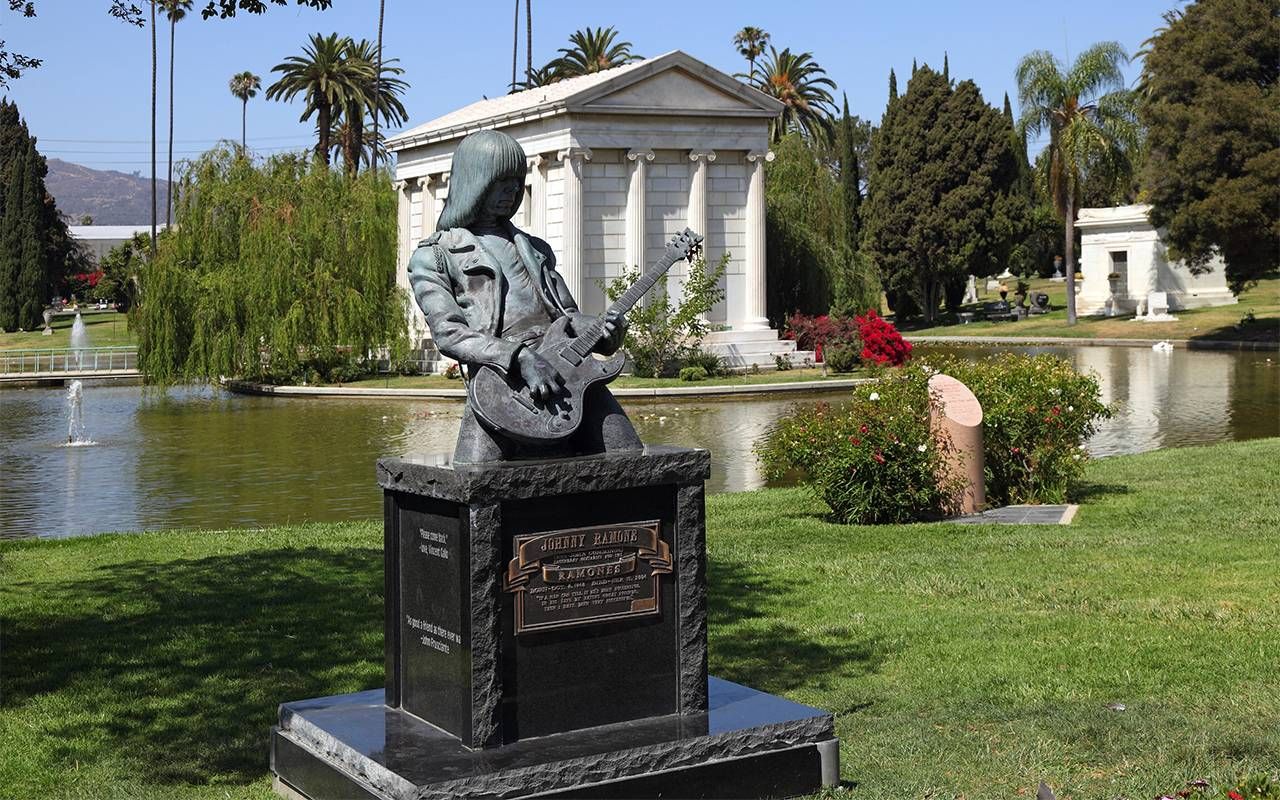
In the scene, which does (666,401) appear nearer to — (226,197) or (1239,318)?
(226,197)

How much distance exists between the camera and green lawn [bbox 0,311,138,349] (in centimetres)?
6862

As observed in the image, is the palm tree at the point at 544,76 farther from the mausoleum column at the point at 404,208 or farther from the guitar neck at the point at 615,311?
the guitar neck at the point at 615,311

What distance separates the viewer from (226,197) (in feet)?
142

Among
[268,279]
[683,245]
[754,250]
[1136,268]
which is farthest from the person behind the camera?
[1136,268]

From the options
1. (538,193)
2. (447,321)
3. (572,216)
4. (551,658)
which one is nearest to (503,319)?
(447,321)

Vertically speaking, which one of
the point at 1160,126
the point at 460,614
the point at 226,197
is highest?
the point at 1160,126

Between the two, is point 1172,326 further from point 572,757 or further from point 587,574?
point 572,757

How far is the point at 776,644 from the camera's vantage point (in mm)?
9656

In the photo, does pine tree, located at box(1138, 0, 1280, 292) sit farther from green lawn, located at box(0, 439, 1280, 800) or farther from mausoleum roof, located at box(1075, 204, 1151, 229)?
green lawn, located at box(0, 439, 1280, 800)

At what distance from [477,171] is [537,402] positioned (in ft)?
3.92

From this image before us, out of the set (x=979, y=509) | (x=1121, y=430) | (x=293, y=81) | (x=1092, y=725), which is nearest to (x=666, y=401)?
(x=1121, y=430)

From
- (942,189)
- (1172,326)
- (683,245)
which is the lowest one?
(683,245)

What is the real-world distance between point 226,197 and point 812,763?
39035 millimetres

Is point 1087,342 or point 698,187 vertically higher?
point 698,187
